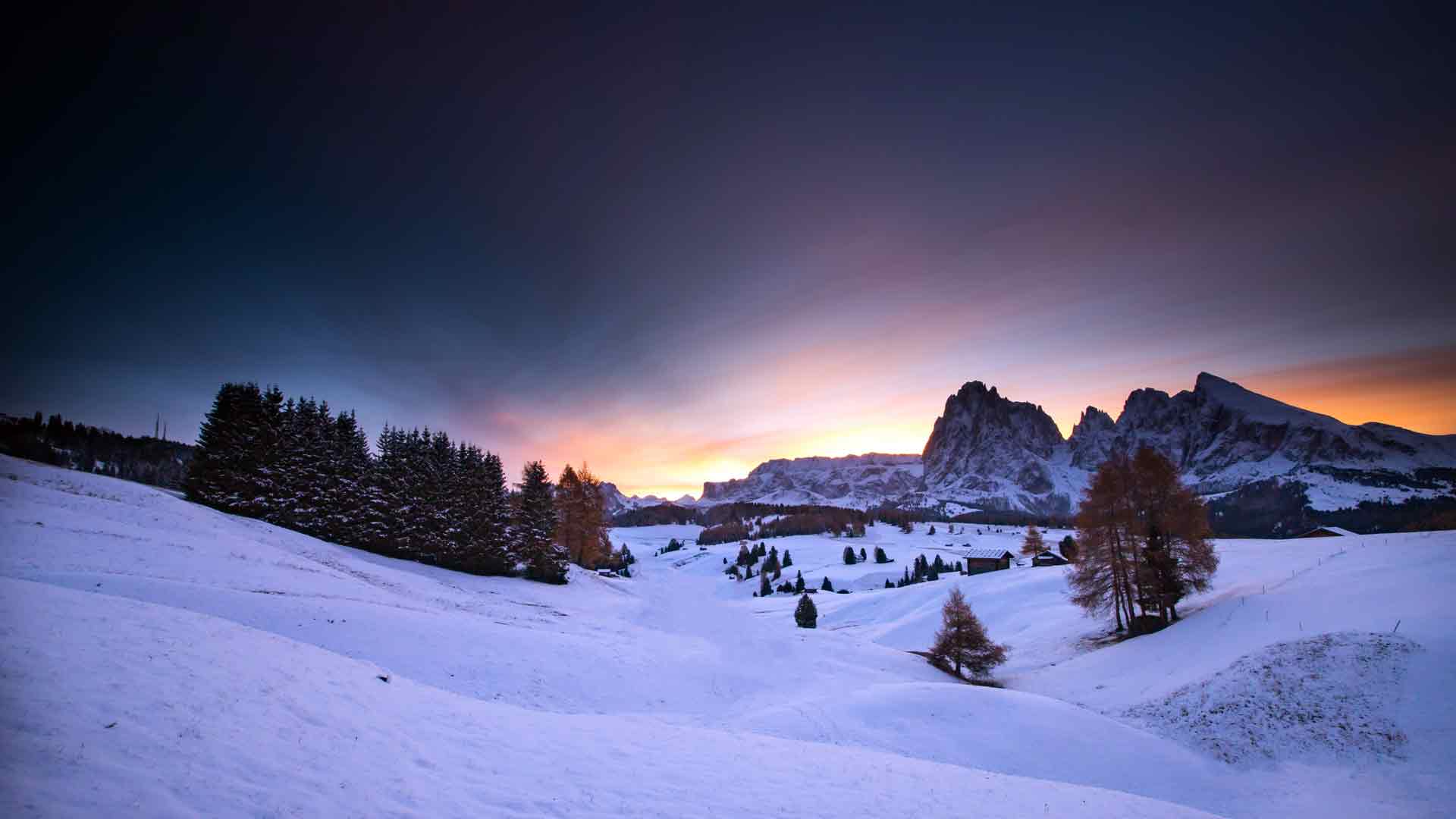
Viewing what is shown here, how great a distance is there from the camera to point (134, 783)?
21.6ft

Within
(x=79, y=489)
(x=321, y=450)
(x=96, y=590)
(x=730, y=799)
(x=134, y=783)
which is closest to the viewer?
(x=134, y=783)

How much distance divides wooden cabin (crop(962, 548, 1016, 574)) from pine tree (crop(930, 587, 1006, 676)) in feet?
164

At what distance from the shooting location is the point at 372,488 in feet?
145

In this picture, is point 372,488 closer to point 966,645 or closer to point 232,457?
point 232,457

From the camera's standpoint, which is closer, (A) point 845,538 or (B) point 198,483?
(B) point 198,483

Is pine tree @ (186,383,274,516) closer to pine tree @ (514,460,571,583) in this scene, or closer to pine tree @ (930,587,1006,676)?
pine tree @ (514,460,571,583)

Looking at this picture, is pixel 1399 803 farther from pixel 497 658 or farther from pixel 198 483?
pixel 198 483

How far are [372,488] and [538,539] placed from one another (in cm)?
1425

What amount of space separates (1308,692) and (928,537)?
150763mm

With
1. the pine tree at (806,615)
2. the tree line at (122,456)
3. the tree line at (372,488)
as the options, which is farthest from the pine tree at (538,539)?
the tree line at (122,456)

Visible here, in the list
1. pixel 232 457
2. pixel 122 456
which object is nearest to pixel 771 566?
pixel 232 457

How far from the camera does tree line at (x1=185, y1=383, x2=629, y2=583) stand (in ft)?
129

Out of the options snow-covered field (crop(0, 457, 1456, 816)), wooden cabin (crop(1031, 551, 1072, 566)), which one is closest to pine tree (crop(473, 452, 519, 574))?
snow-covered field (crop(0, 457, 1456, 816))

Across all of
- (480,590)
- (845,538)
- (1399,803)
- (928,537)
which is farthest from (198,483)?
(928,537)
